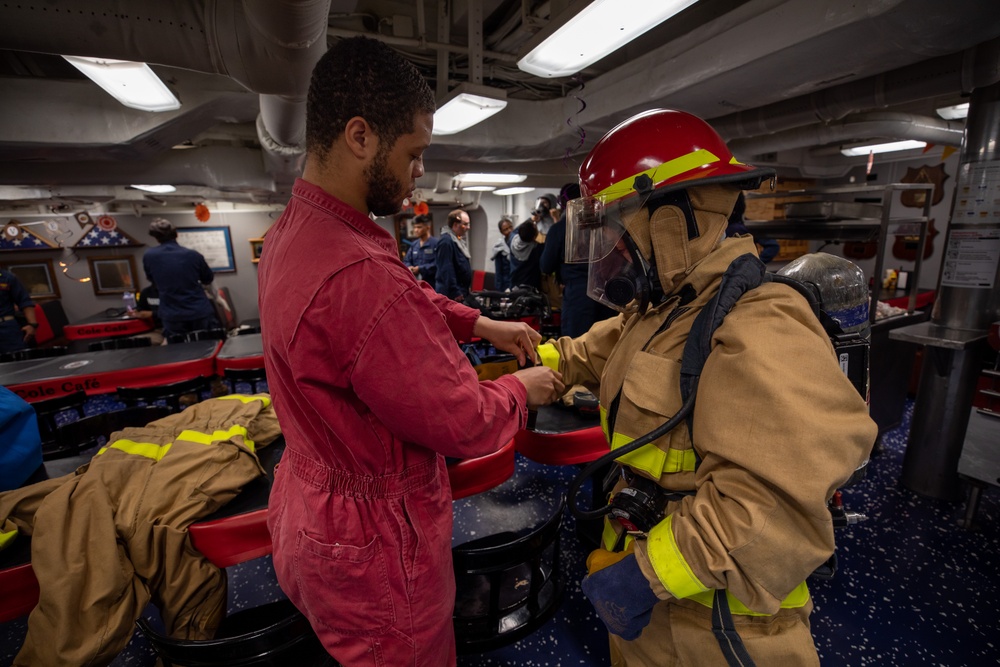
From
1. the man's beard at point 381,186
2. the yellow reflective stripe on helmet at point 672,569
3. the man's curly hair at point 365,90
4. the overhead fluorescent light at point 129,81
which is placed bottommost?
the yellow reflective stripe on helmet at point 672,569

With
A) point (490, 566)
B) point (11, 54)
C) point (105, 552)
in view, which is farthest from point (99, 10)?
point (11, 54)

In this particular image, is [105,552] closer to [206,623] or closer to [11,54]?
[206,623]

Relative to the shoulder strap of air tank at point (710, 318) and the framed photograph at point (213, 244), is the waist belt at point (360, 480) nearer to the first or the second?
the shoulder strap of air tank at point (710, 318)

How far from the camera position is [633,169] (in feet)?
3.82

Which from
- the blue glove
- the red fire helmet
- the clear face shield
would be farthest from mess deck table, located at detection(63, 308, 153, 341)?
the blue glove

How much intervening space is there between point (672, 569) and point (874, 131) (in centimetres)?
565

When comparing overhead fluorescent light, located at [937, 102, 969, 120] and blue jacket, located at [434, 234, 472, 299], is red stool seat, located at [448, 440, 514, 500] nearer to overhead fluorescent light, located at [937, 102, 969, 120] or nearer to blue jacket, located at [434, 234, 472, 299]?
blue jacket, located at [434, 234, 472, 299]

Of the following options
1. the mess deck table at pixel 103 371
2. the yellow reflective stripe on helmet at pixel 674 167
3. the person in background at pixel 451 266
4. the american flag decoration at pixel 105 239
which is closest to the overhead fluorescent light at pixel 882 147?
the person in background at pixel 451 266

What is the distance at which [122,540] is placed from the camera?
1.57m

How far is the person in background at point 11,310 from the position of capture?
5.17 m

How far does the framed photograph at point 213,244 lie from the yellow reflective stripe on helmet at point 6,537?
399 inches

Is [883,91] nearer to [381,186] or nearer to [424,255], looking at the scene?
[381,186]

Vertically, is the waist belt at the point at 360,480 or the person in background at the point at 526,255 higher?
the person in background at the point at 526,255

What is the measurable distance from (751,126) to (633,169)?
12.7 ft
